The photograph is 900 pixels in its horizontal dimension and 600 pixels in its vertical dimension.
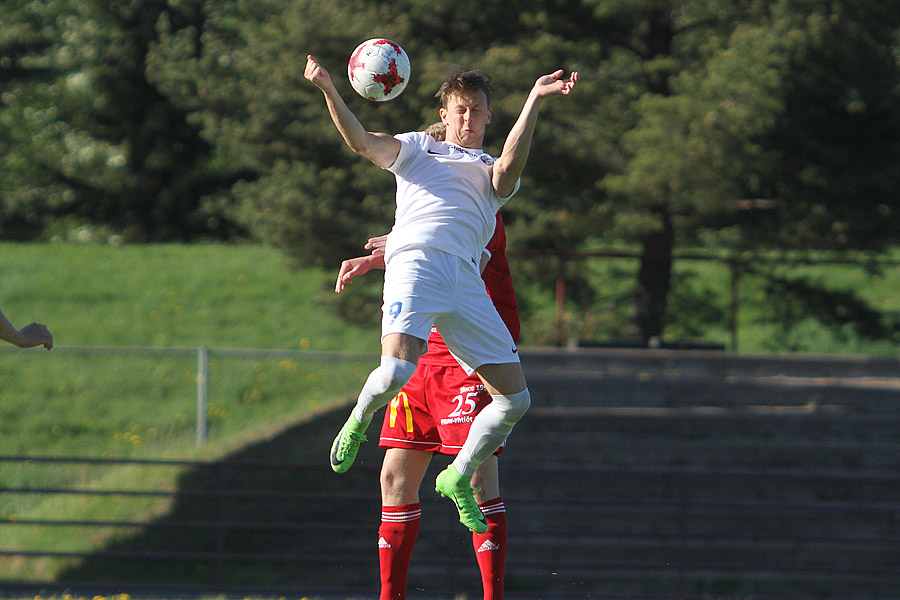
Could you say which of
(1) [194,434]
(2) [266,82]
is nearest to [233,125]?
(2) [266,82]

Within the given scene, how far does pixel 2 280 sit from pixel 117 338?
384 centimetres

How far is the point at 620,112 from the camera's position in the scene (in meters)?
14.9

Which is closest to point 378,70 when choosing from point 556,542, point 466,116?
point 466,116

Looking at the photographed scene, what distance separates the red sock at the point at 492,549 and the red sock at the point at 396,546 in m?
0.32

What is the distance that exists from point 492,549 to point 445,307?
1.27 meters

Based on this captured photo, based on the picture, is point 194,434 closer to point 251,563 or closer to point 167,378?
point 167,378

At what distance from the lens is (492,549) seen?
477 cm

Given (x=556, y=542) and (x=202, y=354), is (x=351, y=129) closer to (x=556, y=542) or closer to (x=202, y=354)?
(x=556, y=542)

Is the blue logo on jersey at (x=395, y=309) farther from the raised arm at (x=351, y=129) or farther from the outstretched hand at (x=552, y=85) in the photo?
the outstretched hand at (x=552, y=85)

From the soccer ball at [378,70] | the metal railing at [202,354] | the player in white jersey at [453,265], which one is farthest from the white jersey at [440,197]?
the metal railing at [202,354]

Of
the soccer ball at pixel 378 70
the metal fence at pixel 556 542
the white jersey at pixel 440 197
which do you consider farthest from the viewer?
the metal fence at pixel 556 542

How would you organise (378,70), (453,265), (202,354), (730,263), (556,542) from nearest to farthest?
(453,265) → (378,70) → (556,542) → (202,354) → (730,263)

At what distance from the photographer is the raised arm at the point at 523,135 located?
4066 mm

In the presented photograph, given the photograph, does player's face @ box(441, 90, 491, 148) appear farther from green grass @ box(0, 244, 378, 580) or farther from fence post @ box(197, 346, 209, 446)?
fence post @ box(197, 346, 209, 446)
